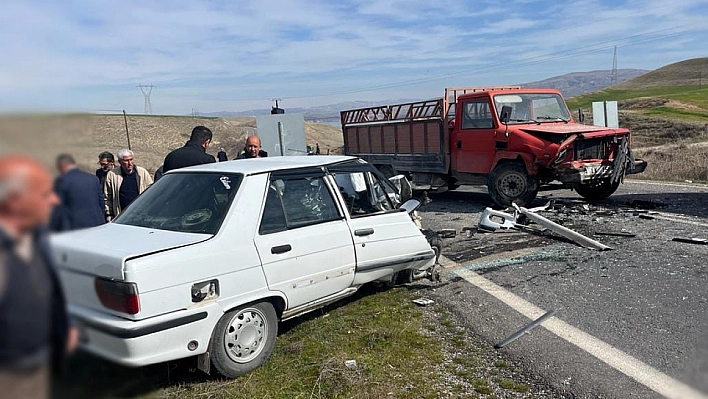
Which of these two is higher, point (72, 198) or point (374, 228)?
point (72, 198)

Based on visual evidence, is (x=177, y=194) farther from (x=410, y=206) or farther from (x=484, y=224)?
(x=484, y=224)

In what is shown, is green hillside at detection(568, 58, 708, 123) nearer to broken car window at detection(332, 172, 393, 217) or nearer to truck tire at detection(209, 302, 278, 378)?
broken car window at detection(332, 172, 393, 217)

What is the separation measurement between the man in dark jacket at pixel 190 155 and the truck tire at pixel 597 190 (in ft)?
25.2

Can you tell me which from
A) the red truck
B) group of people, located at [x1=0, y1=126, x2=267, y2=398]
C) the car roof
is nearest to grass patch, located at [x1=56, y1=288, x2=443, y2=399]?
the car roof

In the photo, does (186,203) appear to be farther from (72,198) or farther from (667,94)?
(667,94)

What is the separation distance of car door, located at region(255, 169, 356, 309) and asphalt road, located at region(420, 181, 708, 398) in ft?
4.47

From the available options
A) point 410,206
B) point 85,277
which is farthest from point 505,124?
point 85,277

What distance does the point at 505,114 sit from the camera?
412 inches

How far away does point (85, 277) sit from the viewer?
851mm

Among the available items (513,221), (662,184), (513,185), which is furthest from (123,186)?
(662,184)

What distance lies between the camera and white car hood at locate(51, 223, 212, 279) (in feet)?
2.33

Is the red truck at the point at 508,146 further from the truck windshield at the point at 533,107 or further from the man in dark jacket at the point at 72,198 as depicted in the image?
the man in dark jacket at the point at 72,198

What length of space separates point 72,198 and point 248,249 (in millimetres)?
3101

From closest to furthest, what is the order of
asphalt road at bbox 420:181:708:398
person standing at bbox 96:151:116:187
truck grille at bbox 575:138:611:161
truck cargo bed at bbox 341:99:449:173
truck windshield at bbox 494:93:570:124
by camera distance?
person standing at bbox 96:151:116:187 → asphalt road at bbox 420:181:708:398 → truck grille at bbox 575:138:611:161 → truck windshield at bbox 494:93:570:124 → truck cargo bed at bbox 341:99:449:173
